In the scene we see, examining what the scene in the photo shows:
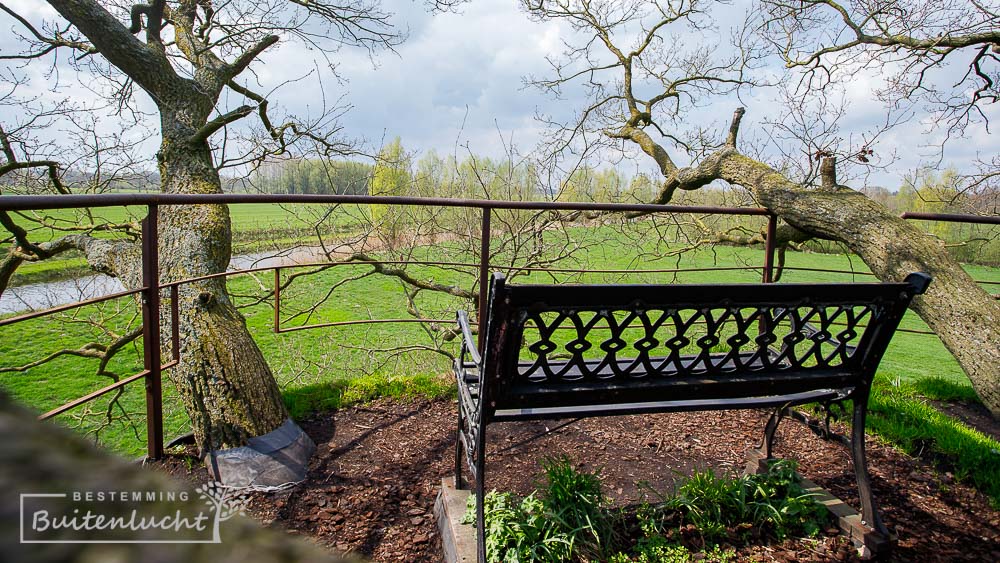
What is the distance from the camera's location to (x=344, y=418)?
3182mm

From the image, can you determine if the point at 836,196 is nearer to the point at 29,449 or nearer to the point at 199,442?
the point at 199,442

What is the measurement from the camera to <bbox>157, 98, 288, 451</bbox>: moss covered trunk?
9.31 feet

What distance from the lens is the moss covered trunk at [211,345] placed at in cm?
284

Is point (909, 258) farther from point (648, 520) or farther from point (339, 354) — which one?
point (339, 354)

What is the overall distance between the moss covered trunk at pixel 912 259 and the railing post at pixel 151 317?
11.8ft

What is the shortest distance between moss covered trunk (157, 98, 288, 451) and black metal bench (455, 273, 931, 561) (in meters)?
1.31

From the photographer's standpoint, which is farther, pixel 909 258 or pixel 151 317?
pixel 909 258

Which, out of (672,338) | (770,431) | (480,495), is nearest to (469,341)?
(480,495)

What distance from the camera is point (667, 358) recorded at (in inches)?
77.8

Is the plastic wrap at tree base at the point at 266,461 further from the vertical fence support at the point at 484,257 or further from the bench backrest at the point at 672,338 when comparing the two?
the bench backrest at the point at 672,338

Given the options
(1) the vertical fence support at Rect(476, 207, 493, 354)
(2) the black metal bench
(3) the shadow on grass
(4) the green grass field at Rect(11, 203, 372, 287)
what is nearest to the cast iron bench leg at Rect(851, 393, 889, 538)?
(2) the black metal bench

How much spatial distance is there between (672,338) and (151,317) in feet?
6.65

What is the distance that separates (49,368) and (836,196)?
11.1m

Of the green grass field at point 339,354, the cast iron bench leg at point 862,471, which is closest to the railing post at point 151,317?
the green grass field at point 339,354
